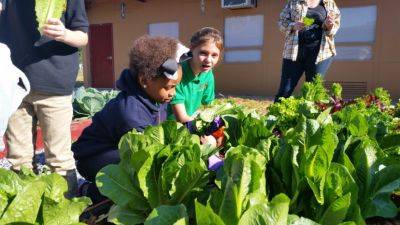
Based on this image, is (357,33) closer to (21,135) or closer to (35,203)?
(21,135)

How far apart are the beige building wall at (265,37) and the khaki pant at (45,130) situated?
963 cm

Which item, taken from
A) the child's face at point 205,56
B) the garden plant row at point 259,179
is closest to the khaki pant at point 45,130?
the child's face at point 205,56

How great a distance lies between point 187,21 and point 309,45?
9.08 m

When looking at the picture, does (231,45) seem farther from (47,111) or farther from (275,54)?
(47,111)

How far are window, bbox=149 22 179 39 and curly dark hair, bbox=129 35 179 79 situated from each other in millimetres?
11235

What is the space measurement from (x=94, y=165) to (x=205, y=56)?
135 cm

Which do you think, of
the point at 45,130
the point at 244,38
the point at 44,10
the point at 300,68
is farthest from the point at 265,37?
the point at 44,10

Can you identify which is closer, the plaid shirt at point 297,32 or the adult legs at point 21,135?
the adult legs at point 21,135

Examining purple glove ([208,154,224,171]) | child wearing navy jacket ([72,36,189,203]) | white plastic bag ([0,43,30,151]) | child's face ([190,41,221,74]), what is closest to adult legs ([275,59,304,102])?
child's face ([190,41,221,74])

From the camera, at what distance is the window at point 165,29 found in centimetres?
1383

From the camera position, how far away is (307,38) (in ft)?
16.0

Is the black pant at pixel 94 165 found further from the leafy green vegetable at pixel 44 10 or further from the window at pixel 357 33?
the window at pixel 357 33

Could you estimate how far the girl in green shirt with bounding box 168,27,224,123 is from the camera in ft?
11.4

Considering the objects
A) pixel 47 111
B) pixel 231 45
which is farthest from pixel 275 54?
pixel 47 111
